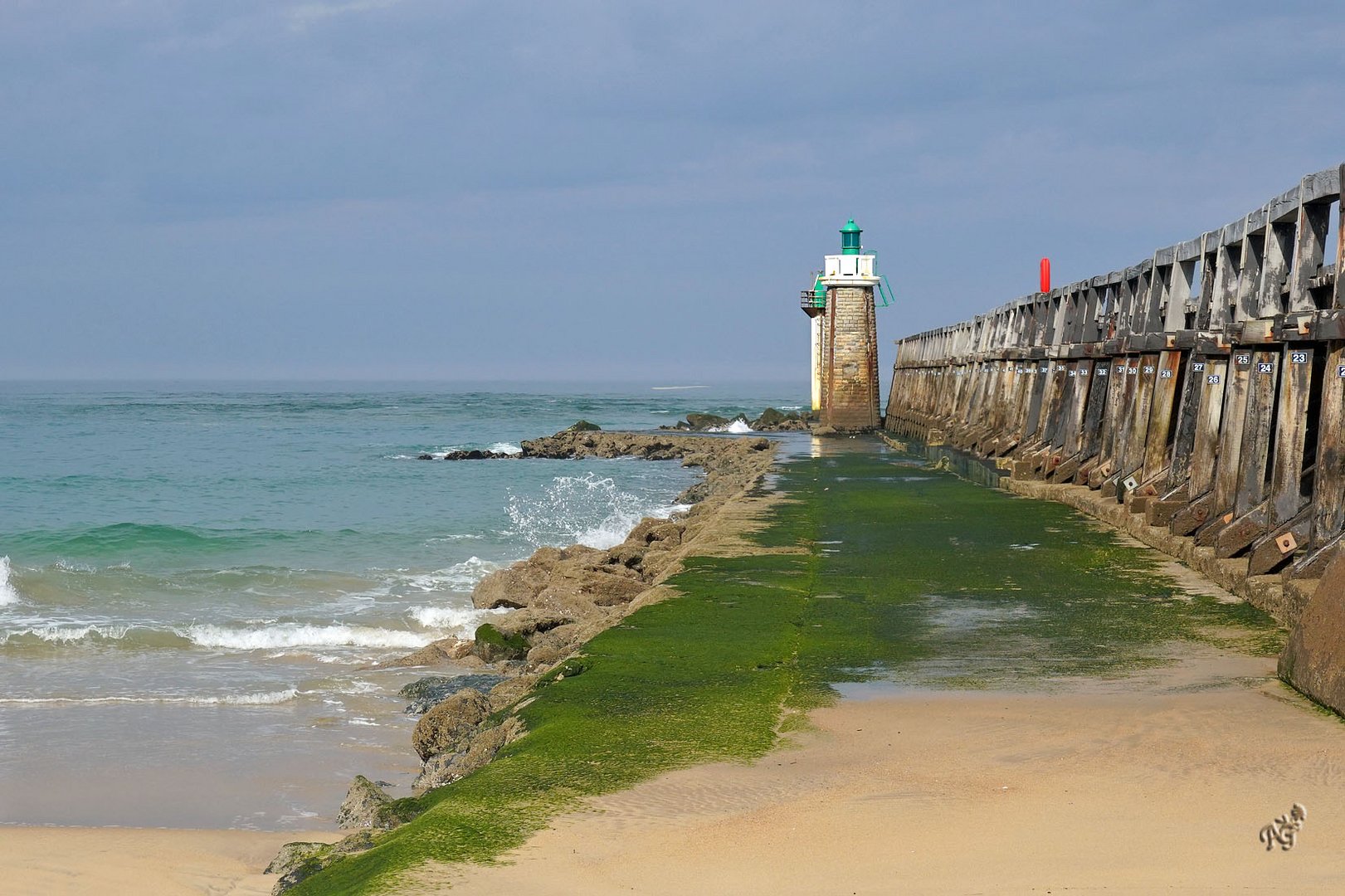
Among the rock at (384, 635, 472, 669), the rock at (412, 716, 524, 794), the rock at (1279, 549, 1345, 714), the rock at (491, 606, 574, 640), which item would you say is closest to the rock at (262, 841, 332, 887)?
the rock at (412, 716, 524, 794)

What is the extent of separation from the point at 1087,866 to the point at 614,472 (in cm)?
3453

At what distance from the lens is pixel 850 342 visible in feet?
139

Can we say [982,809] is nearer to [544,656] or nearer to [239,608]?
[544,656]

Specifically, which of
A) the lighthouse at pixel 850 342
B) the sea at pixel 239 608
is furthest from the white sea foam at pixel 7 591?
the lighthouse at pixel 850 342

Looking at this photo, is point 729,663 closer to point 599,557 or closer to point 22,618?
point 599,557

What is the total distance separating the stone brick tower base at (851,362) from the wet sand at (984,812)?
36.5m

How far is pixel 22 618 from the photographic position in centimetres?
1502

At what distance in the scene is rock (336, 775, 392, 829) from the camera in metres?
5.79

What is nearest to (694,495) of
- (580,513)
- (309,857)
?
(580,513)

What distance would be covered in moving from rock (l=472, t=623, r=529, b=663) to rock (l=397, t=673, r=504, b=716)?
690mm

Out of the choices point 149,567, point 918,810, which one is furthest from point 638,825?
point 149,567

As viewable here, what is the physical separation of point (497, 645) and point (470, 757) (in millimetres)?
5006

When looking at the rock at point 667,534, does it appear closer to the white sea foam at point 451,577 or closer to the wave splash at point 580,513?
the white sea foam at point 451,577

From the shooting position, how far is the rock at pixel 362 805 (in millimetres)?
5785
